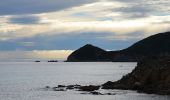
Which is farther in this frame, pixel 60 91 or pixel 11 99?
pixel 60 91

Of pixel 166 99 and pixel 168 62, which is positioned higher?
pixel 168 62

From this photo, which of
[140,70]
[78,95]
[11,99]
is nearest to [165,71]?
[140,70]

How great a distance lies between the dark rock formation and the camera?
3622 inches

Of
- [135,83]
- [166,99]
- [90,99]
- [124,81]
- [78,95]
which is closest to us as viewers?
[166,99]

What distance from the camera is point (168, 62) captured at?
334 ft

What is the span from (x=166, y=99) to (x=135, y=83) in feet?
68.2

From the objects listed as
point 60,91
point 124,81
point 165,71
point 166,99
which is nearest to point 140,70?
point 124,81

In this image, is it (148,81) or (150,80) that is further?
(148,81)

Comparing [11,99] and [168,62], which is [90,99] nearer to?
[11,99]

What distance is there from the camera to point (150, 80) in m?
97.9

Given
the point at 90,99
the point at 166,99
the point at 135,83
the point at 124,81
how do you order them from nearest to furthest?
the point at 166,99, the point at 90,99, the point at 135,83, the point at 124,81

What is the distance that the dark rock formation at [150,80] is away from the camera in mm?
92000

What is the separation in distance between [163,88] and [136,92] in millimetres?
5981

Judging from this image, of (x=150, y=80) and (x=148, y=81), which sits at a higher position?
(x=150, y=80)
